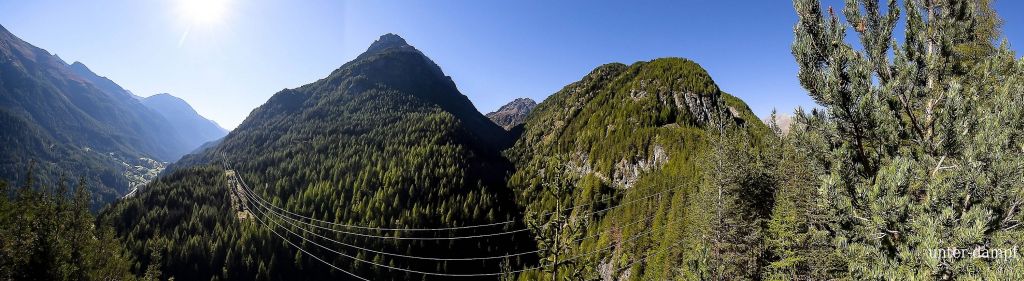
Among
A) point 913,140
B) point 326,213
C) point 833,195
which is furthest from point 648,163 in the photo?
point 833,195

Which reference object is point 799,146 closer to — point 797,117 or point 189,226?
point 797,117

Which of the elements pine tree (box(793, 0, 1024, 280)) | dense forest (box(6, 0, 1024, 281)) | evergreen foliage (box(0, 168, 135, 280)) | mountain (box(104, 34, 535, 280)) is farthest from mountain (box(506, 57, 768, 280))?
evergreen foliage (box(0, 168, 135, 280))

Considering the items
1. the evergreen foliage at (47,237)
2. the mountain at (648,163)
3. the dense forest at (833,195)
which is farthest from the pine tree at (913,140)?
the mountain at (648,163)

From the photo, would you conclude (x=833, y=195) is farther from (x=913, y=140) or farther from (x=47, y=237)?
(x=47, y=237)

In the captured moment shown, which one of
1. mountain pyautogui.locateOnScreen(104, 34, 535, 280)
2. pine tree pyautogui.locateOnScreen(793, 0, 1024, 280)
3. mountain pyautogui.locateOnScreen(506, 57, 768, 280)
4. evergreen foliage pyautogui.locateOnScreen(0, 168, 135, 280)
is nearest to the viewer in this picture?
pine tree pyautogui.locateOnScreen(793, 0, 1024, 280)

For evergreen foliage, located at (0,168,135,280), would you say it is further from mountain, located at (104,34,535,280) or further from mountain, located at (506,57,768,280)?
mountain, located at (104,34,535,280)

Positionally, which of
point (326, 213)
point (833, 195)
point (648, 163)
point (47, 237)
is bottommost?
point (326, 213)

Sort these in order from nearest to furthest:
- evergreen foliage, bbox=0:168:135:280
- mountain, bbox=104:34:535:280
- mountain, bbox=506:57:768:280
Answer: evergreen foliage, bbox=0:168:135:280
mountain, bbox=506:57:768:280
mountain, bbox=104:34:535:280

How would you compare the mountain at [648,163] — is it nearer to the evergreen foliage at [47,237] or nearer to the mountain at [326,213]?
the mountain at [326,213]
